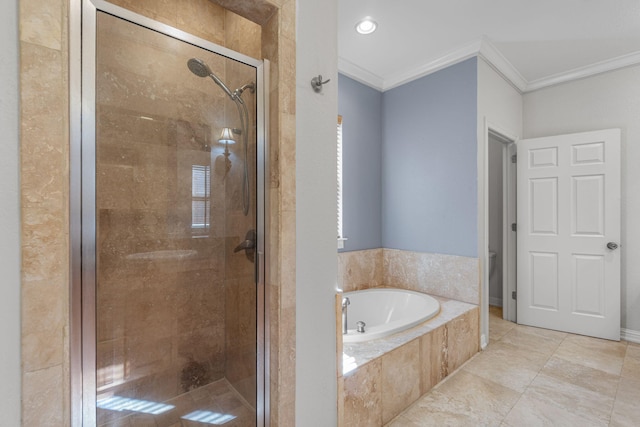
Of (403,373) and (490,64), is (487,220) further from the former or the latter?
(403,373)

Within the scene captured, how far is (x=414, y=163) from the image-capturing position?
314cm

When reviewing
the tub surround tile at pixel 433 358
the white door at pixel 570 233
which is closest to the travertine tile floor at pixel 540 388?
the tub surround tile at pixel 433 358

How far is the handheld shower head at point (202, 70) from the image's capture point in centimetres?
134

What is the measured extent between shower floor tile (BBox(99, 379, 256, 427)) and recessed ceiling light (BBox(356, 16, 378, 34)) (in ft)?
8.29

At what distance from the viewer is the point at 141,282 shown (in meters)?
1.54

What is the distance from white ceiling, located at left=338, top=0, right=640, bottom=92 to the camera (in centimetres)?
219

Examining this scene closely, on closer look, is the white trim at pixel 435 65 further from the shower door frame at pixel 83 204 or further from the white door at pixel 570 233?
the shower door frame at pixel 83 204

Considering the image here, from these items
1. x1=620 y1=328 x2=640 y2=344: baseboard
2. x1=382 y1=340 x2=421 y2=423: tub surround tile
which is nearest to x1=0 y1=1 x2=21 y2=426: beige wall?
x1=382 y1=340 x2=421 y2=423: tub surround tile

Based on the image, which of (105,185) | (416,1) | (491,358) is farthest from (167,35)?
(491,358)

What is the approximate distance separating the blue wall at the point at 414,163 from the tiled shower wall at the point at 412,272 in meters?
0.08

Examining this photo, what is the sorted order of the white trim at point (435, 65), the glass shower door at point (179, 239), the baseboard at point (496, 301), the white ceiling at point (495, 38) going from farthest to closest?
the baseboard at point (496, 301)
the white trim at point (435, 65)
the white ceiling at point (495, 38)
the glass shower door at point (179, 239)

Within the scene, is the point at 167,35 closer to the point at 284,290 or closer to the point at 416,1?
the point at 284,290

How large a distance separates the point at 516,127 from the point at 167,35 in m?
3.52

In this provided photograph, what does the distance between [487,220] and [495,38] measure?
1.53 meters
